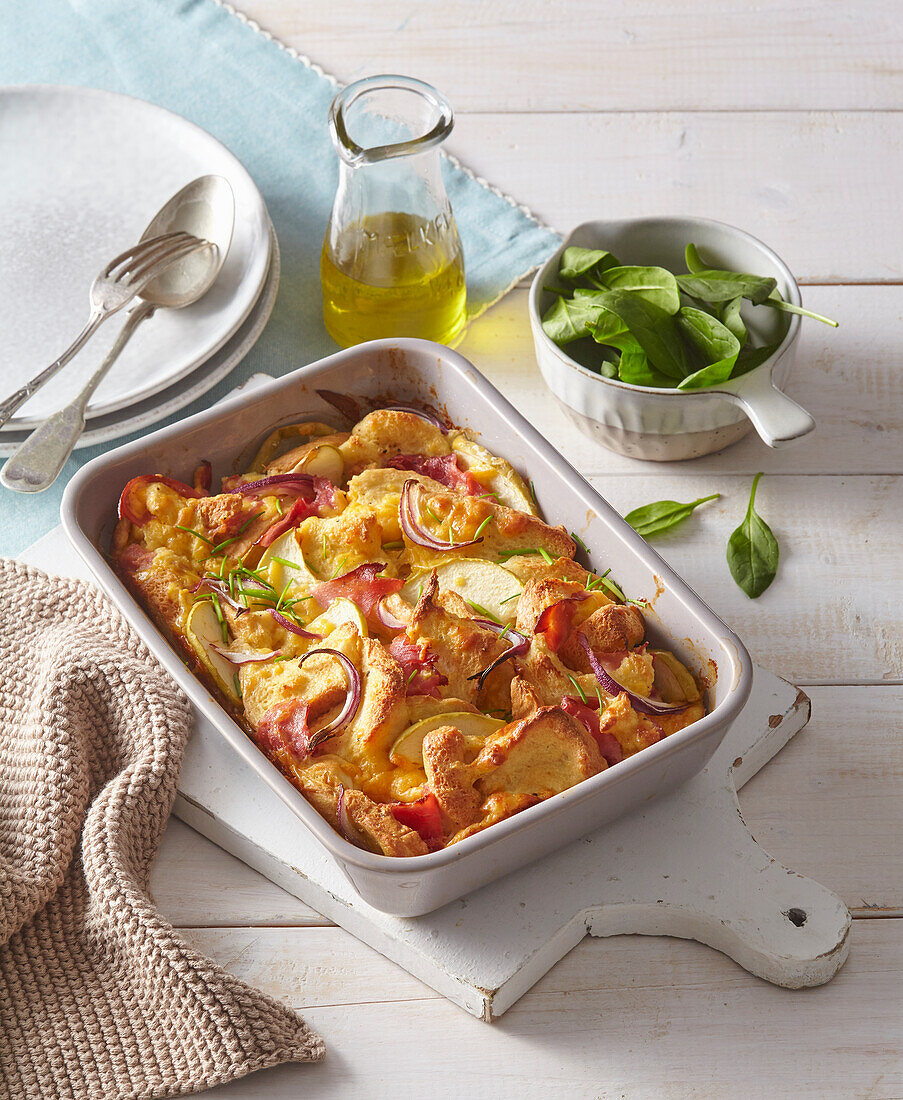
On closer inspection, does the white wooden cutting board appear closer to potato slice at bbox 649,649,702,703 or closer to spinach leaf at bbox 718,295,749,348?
potato slice at bbox 649,649,702,703

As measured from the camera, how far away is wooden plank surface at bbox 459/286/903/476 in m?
2.30

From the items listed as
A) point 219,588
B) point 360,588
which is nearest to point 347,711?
point 360,588

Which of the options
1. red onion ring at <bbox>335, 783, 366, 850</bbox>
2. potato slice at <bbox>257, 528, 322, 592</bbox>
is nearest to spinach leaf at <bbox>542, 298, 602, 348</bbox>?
potato slice at <bbox>257, 528, 322, 592</bbox>

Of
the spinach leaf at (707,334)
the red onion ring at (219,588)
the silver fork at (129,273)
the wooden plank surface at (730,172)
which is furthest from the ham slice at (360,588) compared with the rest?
the wooden plank surface at (730,172)

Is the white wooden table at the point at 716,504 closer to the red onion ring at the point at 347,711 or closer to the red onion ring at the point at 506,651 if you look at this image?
the red onion ring at the point at 347,711

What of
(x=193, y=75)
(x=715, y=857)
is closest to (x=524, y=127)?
(x=193, y=75)

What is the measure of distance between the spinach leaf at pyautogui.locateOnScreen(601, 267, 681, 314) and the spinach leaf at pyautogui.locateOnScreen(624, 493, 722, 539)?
1.10 feet

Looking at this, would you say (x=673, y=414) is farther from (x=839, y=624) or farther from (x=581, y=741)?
(x=581, y=741)

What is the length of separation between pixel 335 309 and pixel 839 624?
1079 mm

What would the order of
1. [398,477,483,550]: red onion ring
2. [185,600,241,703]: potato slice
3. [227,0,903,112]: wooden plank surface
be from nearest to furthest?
[185,600,241,703]: potato slice < [398,477,483,550]: red onion ring < [227,0,903,112]: wooden plank surface

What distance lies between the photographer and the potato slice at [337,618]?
68.9 inches

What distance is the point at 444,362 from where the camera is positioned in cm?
200

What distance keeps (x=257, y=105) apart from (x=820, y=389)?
1.42 metres

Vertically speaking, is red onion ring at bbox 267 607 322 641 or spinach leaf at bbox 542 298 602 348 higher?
spinach leaf at bbox 542 298 602 348
